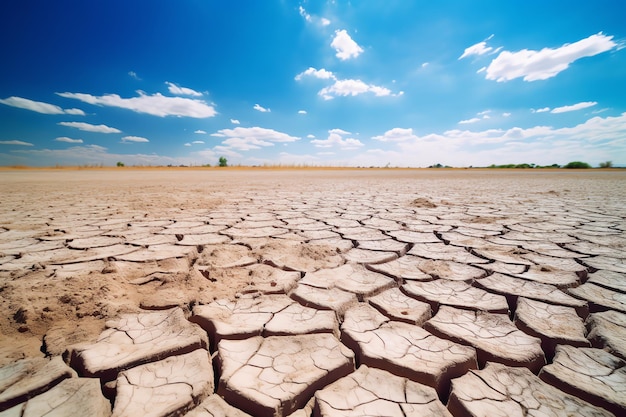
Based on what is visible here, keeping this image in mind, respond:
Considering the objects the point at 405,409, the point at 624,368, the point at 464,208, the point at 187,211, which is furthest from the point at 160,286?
the point at 464,208

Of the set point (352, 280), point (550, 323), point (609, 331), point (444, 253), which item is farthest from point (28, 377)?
point (444, 253)

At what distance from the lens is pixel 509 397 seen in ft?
2.36

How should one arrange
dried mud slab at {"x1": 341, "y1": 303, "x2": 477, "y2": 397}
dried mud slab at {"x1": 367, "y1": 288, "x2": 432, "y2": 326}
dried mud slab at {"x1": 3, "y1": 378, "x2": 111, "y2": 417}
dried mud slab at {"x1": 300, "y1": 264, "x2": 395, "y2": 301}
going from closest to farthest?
dried mud slab at {"x1": 3, "y1": 378, "x2": 111, "y2": 417}
dried mud slab at {"x1": 341, "y1": 303, "x2": 477, "y2": 397}
dried mud slab at {"x1": 367, "y1": 288, "x2": 432, "y2": 326}
dried mud slab at {"x1": 300, "y1": 264, "x2": 395, "y2": 301}

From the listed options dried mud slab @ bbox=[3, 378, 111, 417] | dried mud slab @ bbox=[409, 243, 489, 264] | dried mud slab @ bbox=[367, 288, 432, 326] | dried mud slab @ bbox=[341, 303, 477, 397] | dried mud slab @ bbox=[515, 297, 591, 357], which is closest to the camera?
dried mud slab @ bbox=[3, 378, 111, 417]

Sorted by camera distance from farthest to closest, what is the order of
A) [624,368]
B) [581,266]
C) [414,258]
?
[414,258] < [581,266] < [624,368]

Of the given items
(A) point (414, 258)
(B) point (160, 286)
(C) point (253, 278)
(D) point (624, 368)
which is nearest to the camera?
(D) point (624, 368)

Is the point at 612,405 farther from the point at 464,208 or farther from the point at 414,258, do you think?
the point at 464,208

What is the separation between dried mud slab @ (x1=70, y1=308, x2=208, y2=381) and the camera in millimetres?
812

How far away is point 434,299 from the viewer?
1.24 meters

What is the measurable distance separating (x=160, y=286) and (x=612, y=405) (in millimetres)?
1608

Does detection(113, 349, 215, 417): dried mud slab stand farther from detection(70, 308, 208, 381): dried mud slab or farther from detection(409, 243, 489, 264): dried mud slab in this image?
detection(409, 243, 489, 264): dried mud slab

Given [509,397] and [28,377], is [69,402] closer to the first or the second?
[28,377]

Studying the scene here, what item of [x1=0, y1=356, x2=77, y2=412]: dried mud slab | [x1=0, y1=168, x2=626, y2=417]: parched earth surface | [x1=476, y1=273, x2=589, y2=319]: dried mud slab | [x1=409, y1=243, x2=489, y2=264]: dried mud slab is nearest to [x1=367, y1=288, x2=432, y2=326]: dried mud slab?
[x1=0, y1=168, x2=626, y2=417]: parched earth surface

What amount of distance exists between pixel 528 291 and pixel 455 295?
1.14 feet
